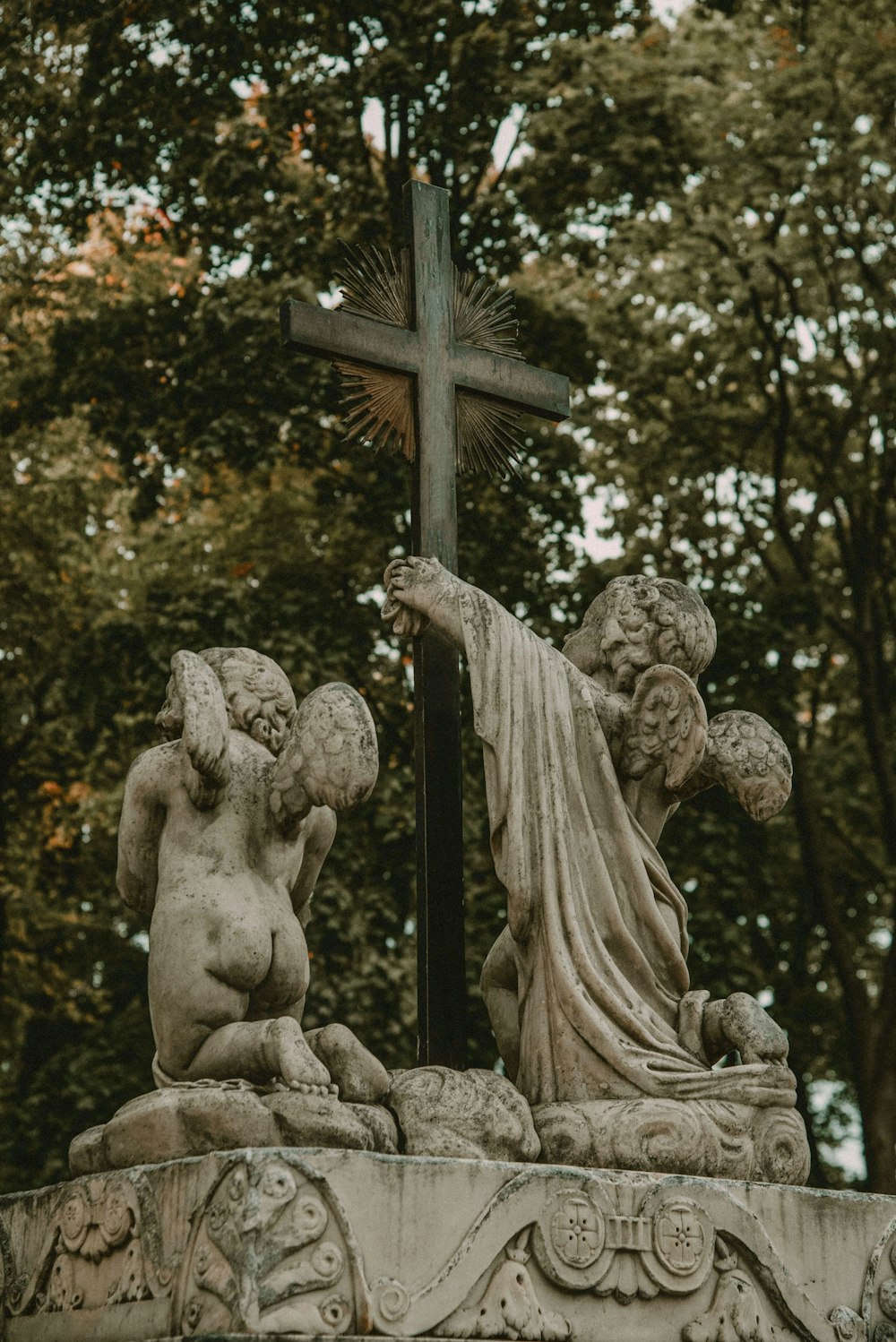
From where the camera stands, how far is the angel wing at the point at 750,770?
6207 millimetres

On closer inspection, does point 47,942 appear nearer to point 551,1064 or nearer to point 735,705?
point 735,705

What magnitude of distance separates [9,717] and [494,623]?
1023 centimetres

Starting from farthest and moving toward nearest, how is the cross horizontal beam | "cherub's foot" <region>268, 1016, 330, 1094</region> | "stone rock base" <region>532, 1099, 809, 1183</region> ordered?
1. the cross horizontal beam
2. "stone rock base" <region>532, 1099, 809, 1183</region>
3. "cherub's foot" <region>268, 1016, 330, 1094</region>

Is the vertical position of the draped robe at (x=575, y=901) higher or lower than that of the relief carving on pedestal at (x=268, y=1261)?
higher

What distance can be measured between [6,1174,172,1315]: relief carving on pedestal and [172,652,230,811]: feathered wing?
113 cm

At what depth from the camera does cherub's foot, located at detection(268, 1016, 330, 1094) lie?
504cm

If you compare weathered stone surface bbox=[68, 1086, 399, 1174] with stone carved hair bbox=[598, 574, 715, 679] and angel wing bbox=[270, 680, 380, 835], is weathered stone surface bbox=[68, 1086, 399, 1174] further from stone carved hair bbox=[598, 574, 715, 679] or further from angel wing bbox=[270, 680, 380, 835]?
stone carved hair bbox=[598, 574, 715, 679]

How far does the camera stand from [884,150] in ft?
46.9

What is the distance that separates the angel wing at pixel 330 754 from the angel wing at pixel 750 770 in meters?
1.19

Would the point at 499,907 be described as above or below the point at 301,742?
above

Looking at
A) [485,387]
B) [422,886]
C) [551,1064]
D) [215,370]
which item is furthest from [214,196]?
[551,1064]

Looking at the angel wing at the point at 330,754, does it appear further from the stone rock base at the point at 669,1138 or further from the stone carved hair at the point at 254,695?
the stone rock base at the point at 669,1138

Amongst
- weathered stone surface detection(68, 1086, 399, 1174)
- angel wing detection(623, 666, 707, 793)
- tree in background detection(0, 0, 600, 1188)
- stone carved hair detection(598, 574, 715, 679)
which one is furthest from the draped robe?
tree in background detection(0, 0, 600, 1188)

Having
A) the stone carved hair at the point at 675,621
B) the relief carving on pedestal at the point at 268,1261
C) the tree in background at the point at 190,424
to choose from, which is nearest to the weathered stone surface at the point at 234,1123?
the relief carving on pedestal at the point at 268,1261
